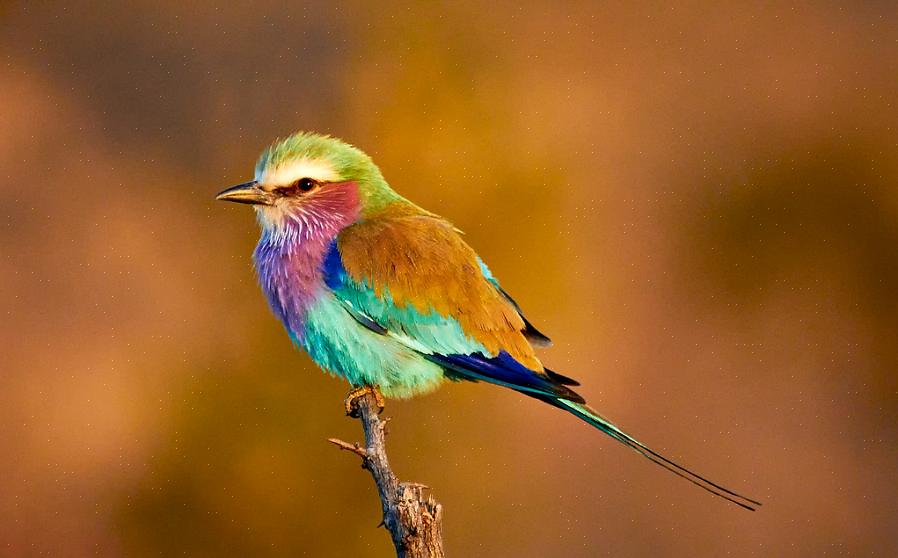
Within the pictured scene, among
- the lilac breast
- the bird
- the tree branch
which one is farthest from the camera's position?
the lilac breast

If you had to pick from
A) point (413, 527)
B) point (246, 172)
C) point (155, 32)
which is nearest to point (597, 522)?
point (246, 172)

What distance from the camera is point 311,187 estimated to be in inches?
125

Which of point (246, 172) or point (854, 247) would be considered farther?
point (854, 247)

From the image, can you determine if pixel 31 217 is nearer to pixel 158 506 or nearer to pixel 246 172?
pixel 246 172

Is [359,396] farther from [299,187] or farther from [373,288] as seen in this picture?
[299,187]

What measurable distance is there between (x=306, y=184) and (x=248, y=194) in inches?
6.1

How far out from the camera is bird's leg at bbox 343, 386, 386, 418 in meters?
3.08

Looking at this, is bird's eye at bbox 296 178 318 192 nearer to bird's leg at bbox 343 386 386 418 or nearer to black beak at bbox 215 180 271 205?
black beak at bbox 215 180 271 205

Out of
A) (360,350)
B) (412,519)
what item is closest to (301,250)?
(360,350)

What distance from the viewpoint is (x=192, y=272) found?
635 centimetres

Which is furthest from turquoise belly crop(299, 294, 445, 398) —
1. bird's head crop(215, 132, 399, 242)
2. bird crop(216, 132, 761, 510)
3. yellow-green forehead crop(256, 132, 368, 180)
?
yellow-green forehead crop(256, 132, 368, 180)

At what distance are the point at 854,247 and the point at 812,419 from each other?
123cm

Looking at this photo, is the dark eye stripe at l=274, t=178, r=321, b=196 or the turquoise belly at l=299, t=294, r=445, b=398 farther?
the dark eye stripe at l=274, t=178, r=321, b=196

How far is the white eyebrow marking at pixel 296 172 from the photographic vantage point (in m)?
3.12
